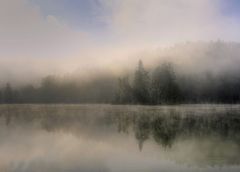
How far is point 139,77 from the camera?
66625mm

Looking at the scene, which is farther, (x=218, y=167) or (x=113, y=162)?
(x=113, y=162)

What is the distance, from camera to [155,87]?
6338 cm

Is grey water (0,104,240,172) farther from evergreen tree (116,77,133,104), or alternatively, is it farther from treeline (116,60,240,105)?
evergreen tree (116,77,133,104)

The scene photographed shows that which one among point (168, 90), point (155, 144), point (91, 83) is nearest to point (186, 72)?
point (168, 90)

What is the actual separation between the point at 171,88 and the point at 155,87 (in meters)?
3.38

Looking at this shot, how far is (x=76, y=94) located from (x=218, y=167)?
214 ft

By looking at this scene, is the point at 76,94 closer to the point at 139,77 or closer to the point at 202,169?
the point at 139,77

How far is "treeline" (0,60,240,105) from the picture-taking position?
64812mm

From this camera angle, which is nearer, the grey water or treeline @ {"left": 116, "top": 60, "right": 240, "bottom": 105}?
the grey water

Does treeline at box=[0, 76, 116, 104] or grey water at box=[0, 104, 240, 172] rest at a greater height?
treeline at box=[0, 76, 116, 104]

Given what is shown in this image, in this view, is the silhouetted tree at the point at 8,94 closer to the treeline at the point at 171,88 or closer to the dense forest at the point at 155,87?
the dense forest at the point at 155,87

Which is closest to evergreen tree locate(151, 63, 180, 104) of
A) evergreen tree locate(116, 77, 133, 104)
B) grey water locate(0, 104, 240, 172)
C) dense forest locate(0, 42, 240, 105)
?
dense forest locate(0, 42, 240, 105)

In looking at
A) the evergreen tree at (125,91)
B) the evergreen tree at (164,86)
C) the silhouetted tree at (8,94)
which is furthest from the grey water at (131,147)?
the silhouetted tree at (8,94)

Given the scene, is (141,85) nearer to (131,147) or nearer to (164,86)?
(164,86)
